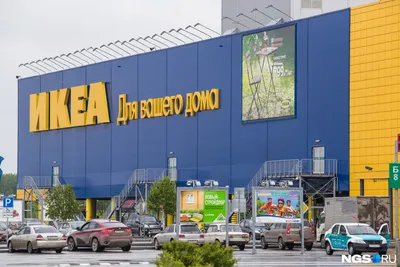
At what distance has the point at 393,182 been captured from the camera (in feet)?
131

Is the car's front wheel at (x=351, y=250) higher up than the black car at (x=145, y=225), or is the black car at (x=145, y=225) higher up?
the car's front wheel at (x=351, y=250)

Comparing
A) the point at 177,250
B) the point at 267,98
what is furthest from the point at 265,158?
the point at 177,250

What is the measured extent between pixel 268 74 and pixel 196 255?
5416 centimetres

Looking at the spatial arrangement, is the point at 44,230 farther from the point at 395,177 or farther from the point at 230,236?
the point at 395,177

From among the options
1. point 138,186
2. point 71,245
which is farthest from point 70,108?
point 71,245

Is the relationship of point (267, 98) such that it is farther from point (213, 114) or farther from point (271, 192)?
point (271, 192)

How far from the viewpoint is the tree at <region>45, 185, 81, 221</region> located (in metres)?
89.9

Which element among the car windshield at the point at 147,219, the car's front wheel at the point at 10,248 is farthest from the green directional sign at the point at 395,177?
the car windshield at the point at 147,219

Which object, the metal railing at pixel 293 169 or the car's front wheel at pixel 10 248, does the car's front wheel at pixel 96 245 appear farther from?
the metal railing at pixel 293 169

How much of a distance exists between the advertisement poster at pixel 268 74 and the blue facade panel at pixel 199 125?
2.06 feet

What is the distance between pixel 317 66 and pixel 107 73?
27.6m

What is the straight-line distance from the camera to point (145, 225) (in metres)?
73.8

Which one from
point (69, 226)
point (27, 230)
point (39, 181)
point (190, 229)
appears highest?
point (39, 181)

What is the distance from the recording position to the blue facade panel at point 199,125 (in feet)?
228
